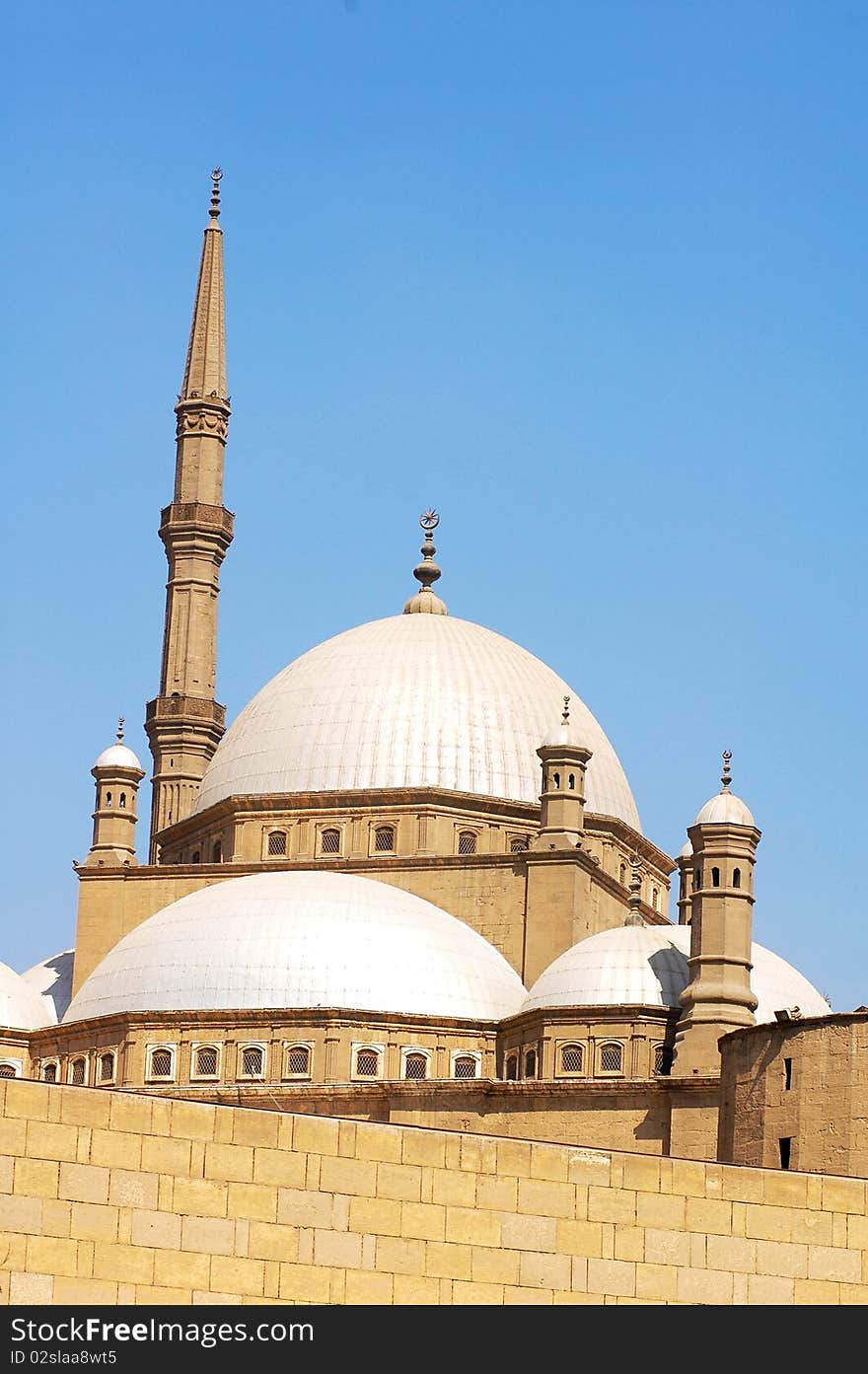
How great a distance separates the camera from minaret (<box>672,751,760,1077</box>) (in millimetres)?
31859

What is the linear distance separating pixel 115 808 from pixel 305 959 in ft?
19.0

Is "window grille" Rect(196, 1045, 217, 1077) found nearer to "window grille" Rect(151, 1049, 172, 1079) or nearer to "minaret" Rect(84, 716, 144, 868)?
"window grille" Rect(151, 1049, 172, 1079)

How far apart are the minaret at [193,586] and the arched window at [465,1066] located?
9.06 metres

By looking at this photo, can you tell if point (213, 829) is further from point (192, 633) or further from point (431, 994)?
point (431, 994)

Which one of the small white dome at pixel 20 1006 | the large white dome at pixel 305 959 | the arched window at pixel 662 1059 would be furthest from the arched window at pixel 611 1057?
the small white dome at pixel 20 1006

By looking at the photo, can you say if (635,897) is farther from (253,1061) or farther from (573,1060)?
(253,1061)

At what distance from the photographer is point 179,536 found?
4178 centimetres

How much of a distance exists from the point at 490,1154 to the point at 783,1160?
9840mm

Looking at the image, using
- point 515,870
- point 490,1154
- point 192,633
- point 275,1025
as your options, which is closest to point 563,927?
point 515,870

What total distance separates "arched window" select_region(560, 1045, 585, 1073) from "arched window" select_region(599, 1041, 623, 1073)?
0.21 meters

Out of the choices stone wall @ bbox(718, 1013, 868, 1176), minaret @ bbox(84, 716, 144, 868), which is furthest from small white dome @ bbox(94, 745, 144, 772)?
stone wall @ bbox(718, 1013, 868, 1176)

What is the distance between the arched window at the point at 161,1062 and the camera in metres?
34.0

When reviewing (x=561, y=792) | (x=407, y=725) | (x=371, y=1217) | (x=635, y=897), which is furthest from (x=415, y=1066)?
(x=371, y=1217)

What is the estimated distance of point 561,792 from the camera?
36.8 metres
